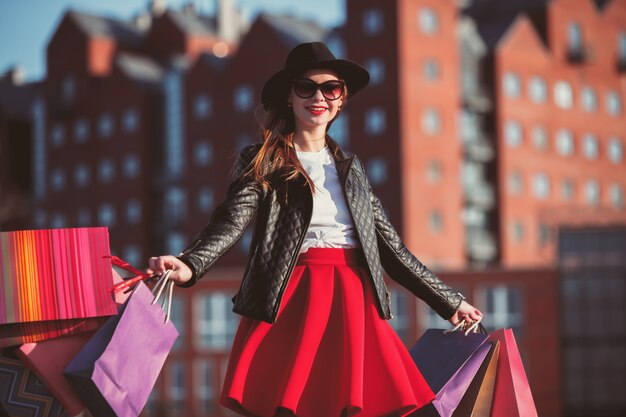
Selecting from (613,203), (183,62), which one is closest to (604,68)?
(613,203)

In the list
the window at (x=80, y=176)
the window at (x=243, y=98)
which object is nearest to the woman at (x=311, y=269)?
the window at (x=243, y=98)

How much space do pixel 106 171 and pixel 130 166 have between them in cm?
226

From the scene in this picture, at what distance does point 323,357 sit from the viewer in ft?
19.5

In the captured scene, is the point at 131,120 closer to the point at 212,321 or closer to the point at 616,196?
the point at 212,321

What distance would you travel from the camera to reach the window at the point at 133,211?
7556cm

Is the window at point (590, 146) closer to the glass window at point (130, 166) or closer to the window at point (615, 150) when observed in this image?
the window at point (615, 150)

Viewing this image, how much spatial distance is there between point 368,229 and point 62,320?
1.61m

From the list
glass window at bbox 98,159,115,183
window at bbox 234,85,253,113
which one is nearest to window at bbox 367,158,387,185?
window at bbox 234,85,253,113

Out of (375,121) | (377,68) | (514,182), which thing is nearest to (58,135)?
(375,121)

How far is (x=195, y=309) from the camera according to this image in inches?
2638

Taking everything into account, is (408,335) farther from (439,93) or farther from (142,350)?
(142,350)

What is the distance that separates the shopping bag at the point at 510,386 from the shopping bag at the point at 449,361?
0.10 m

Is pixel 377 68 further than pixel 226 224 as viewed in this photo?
Yes

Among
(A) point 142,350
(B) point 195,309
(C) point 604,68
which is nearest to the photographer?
(A) point 142,350
